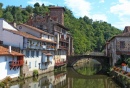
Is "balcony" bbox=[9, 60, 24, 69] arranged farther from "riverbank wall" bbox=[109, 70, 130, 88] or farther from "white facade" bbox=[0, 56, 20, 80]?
"riverbank wall" bbox=[109, 70, 130, 88]

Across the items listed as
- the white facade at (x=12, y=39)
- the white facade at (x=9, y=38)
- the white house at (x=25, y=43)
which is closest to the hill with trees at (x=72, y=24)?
the white house at (x=25, y=43)

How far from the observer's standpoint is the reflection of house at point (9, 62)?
3838cm

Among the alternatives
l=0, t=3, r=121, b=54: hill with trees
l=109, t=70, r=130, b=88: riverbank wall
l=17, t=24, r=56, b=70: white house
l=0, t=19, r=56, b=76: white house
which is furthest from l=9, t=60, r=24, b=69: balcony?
l=0, t=3, r=121, b=54: hill with trees

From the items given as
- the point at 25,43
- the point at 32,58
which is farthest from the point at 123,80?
the point at 32,58

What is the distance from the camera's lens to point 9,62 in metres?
40.7

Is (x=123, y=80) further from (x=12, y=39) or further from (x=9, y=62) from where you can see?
(x=12, y=39)

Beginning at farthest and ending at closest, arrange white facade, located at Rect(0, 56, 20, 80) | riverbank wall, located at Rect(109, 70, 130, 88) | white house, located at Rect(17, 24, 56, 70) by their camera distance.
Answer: white house, located at Rect(17, 24, 56, 70), white facade, located at Rect(0, 56, 20, 80), riverbank wall, located at Rect(109, 70, 130, 88)

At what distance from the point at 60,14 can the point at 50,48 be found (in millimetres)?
28785

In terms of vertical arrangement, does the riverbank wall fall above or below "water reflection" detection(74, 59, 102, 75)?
above

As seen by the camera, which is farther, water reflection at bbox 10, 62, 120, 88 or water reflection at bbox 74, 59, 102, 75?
water reflection at bbox 74, 59, 102, 75

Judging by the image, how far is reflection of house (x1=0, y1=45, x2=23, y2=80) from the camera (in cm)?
3838

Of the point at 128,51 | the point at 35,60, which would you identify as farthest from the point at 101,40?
the point at 35,60

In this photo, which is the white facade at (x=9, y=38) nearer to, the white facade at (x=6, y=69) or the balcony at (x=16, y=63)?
the balcony at (x=16, y=63)

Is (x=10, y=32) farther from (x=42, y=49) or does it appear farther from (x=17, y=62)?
(x=42, y=49)
